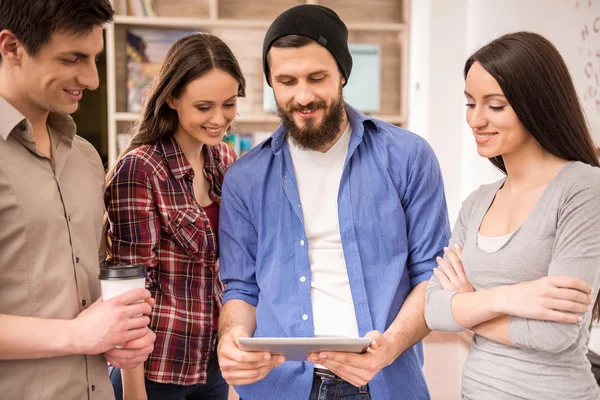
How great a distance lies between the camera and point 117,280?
4.58ft

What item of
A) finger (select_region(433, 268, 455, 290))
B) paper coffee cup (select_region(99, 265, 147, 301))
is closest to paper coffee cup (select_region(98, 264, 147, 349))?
paper coffee cup (select_region(99, 265, 147, 301))

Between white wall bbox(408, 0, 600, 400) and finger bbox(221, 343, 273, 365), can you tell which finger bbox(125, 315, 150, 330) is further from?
white wall bbox(408, 0, 600, 400)

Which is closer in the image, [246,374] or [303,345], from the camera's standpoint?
[303,345]

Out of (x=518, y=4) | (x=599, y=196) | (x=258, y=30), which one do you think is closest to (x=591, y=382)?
(x=599, y=196)

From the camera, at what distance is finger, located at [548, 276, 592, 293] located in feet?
4.16

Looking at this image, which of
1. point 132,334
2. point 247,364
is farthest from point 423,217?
point 132,334

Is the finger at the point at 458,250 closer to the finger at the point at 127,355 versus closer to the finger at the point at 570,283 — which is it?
the finger at the point at 570,283

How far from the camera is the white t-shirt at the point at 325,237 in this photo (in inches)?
68.9

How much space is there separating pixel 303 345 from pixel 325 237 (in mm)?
517

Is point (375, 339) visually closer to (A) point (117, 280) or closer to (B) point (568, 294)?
(B) point (568, 294)

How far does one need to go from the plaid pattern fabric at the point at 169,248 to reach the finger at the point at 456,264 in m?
0.78

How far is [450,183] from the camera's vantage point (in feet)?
15.6

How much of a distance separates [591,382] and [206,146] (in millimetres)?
1429

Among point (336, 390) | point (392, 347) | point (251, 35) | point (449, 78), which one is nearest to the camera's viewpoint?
point (392, 347)
